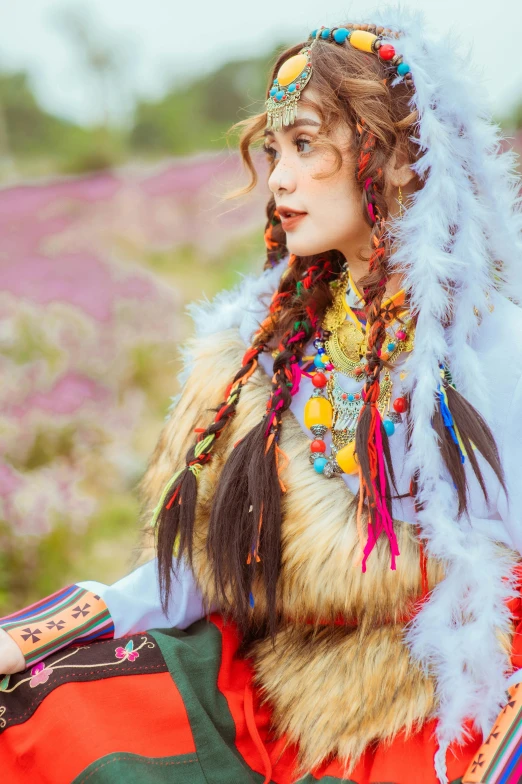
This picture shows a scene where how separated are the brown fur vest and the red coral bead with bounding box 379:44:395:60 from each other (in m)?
0.77

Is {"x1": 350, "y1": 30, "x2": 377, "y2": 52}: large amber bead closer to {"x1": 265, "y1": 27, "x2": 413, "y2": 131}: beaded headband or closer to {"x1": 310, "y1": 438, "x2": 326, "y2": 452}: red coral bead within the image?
{"x1": 265, "y1": 27, "x2": 413, "y2": 131}: beaded headband

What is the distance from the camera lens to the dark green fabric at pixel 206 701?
1370 mm

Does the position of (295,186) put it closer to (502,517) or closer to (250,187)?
(250,187)

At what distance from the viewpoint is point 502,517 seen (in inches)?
55.7

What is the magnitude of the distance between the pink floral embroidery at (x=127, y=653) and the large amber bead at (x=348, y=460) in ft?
1.83

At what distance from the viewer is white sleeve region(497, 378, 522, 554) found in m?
1.38

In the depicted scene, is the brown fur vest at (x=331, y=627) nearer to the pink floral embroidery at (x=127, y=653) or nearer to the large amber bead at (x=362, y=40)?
the pink floral embroidery at (x=127, y=653)

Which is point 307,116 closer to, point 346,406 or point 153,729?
point 346,406

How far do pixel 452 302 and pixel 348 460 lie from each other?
0.38m

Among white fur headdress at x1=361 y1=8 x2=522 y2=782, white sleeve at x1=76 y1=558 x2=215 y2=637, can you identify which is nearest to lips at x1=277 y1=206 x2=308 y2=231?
white fur headdress at x1=361 y1=8 x2=522 y2=782

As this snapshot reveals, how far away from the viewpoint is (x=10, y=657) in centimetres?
138

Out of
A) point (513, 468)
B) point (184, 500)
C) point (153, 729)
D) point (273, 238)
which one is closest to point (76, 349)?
point (273, 238)

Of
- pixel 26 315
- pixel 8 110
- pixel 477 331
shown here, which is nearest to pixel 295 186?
pixel 477 331

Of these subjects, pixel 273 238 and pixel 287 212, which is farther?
pixel 273 238
